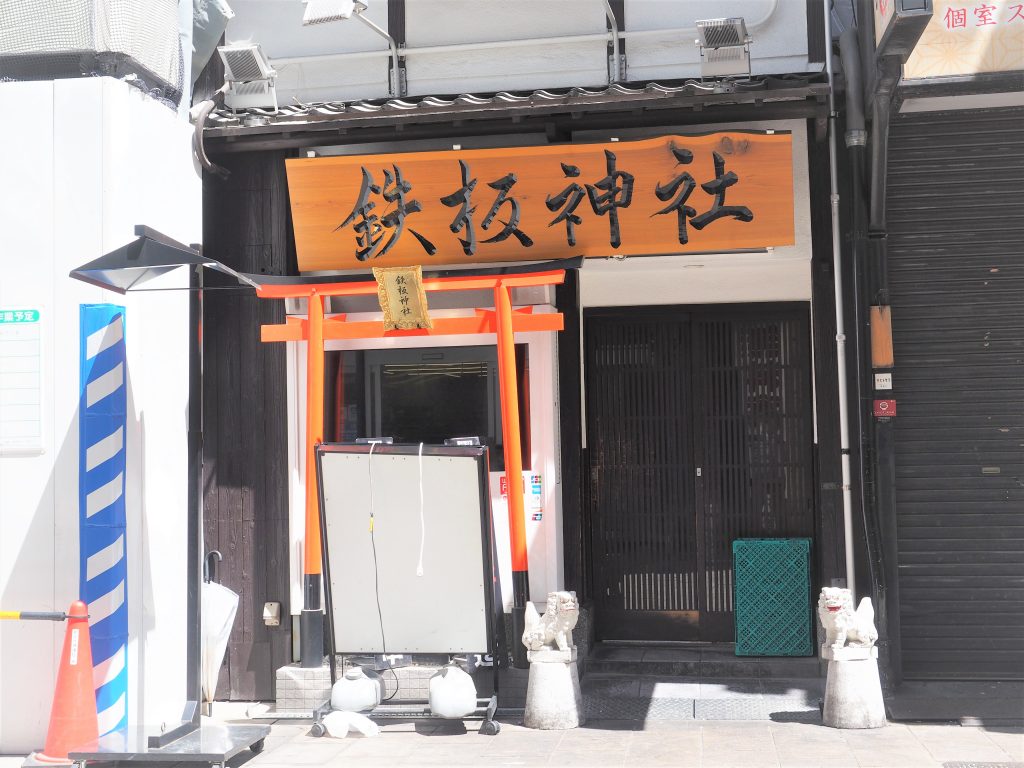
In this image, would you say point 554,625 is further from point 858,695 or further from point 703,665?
point 858,695

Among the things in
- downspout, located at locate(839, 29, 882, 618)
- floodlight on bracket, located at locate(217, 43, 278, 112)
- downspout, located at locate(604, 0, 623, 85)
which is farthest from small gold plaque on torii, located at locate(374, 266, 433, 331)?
downspout, located at locate(839, 29, 882, 618)

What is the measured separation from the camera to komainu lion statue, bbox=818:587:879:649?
8.09 meters

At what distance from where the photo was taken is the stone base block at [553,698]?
838 cm

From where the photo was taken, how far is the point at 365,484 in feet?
28.2

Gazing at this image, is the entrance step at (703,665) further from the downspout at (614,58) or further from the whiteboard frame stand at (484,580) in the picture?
the downspout at (614,58)

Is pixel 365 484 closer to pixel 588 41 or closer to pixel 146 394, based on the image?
pixel 146 394

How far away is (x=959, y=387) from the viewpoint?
9273 mm

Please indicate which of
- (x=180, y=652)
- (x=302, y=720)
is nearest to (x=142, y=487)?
(x=180, y=652)

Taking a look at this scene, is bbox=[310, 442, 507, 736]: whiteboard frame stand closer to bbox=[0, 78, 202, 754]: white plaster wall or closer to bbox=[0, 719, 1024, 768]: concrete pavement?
bbox=[0, 719, 1024, 768]: concrete pavement

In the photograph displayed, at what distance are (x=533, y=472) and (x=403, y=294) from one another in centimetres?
199

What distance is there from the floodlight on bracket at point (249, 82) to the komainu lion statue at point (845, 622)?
6.47 m

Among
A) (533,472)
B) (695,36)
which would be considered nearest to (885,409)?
(533,472)

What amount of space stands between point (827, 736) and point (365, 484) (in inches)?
160

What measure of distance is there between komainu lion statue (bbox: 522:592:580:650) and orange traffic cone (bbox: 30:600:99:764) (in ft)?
10.7
